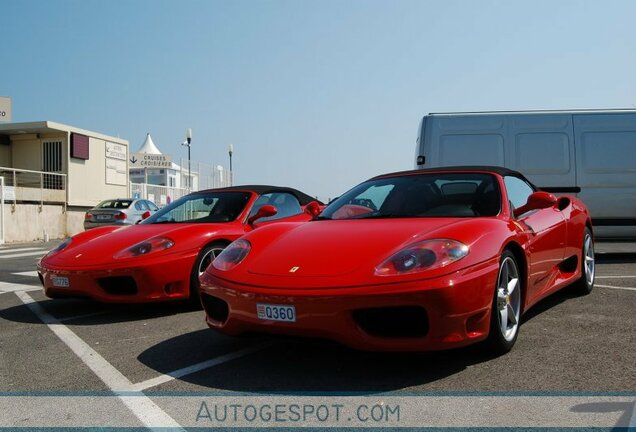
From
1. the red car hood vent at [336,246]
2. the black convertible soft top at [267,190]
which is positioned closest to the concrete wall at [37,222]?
the black convertible soft top at [267,190]

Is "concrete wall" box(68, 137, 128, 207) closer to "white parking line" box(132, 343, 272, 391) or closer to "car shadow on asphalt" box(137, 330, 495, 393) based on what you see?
"white parking line" box(132, 343, 272, 391)

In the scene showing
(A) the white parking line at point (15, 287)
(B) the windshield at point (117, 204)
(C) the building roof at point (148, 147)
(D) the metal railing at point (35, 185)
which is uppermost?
(C) the building roof at point (148, 147)

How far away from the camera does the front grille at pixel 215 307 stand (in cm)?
348

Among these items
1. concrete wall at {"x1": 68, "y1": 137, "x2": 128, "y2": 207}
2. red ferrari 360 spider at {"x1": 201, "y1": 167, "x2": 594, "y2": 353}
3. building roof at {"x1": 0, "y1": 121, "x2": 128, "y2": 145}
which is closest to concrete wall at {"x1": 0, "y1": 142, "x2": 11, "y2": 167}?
building roof at {"x1": 0, "y1": 121, "x2": 128, "y2": 145}

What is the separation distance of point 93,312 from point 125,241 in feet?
2.42

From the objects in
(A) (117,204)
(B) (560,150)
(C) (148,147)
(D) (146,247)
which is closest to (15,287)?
(D) (146,247)

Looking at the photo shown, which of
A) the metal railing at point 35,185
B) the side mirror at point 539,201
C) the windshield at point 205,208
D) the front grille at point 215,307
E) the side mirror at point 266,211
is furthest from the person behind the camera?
the metal railing at point 35,185

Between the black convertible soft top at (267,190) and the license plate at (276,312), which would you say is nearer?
the license plate at (276,312)

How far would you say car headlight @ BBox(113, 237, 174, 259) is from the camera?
4.99m

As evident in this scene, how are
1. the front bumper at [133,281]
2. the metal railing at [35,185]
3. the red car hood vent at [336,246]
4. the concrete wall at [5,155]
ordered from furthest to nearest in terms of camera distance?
the concrete wall at [5,155] → the metal railing at [35,185] → the front bumper at [133,281] → the red car hood vent at [336,246]

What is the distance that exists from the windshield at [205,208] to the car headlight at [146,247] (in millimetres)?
709

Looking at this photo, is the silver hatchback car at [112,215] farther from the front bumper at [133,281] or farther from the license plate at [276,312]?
the license plate at [276,312]

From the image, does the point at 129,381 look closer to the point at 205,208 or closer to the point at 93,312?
the point at 93,312

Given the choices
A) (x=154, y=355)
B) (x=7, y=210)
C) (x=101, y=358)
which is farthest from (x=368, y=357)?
(x=7, y=210)
